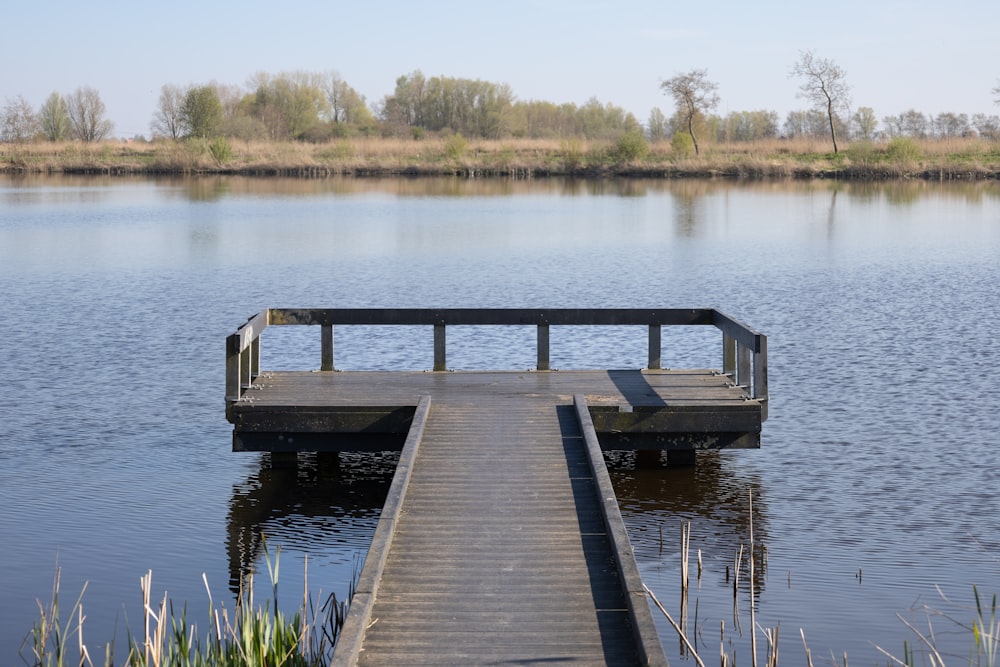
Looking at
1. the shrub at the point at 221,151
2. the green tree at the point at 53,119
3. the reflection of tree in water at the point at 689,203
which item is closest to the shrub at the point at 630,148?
the reflection of tree in water at the point at 689,203

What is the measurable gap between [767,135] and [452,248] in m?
88.3

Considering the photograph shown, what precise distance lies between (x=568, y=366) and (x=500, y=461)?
6.55 metres

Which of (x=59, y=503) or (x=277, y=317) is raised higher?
(x=277, y=317)

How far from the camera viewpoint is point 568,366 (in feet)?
50.9

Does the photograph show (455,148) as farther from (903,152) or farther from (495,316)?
(495,316)

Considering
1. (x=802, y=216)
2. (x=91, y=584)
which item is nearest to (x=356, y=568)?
(x=91, y=584)

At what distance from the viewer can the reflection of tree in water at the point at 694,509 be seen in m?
8.84

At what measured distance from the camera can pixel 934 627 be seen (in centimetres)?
758

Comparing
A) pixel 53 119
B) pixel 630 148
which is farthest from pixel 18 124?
pixel 630 148

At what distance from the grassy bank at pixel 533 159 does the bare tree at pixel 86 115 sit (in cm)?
→ 2569

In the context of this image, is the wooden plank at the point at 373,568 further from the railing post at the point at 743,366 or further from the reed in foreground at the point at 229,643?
the railing post at the point at 743,366

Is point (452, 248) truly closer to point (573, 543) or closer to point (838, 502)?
point (838, 502)

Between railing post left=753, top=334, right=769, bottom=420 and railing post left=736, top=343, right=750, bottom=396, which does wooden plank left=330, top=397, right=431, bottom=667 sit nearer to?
railing post left=753, top=334, right=769, bottom=420

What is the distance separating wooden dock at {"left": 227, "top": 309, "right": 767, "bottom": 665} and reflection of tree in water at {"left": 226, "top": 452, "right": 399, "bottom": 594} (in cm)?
37
